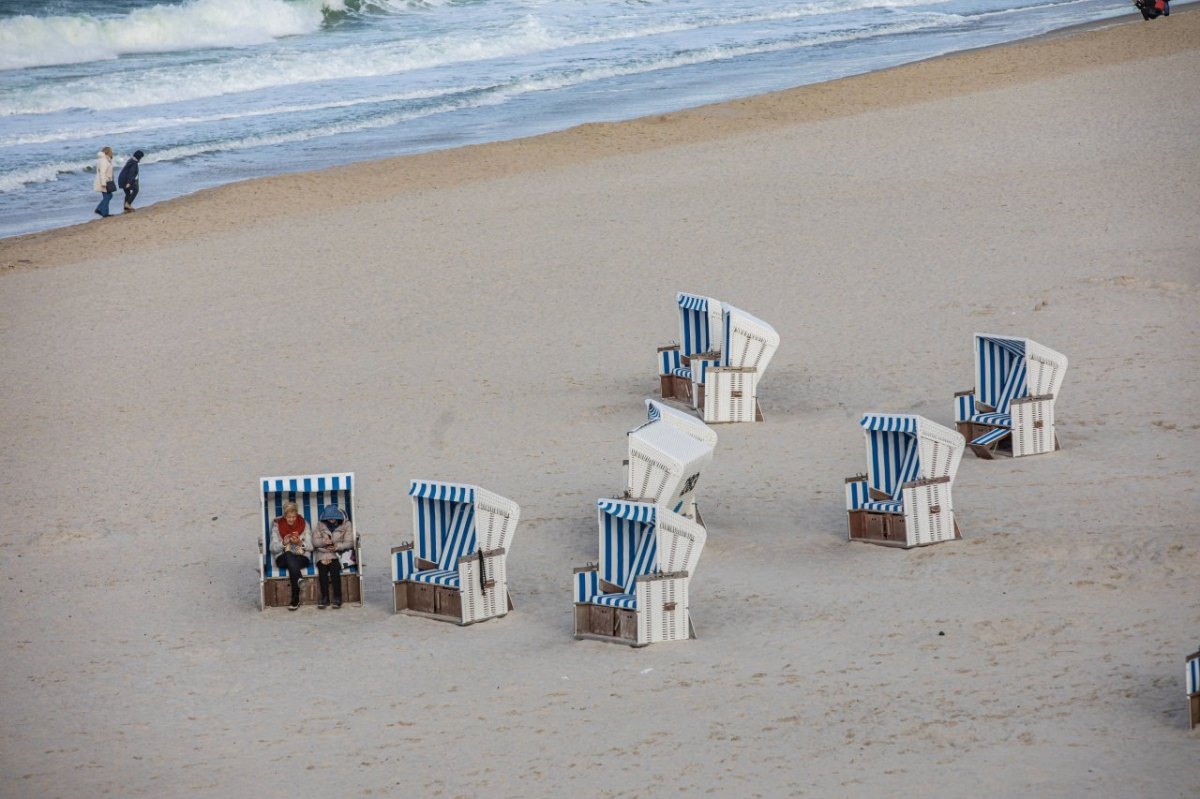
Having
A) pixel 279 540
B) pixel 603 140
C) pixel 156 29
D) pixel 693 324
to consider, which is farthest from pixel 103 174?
pixel 156 29

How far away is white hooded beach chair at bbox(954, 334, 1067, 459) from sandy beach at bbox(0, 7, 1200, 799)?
0.33m

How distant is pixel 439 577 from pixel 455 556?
34 centimetres

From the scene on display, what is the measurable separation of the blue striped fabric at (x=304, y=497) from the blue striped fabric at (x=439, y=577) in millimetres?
562

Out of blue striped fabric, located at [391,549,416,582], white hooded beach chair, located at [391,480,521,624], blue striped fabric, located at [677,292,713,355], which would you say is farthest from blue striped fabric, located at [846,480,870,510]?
blue striped fabric, located at [677,292,713,355]

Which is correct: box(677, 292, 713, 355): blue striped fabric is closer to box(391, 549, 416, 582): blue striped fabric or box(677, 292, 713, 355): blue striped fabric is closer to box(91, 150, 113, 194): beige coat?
box(391, 549, 416, 582): blue striped fabric

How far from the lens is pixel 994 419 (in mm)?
12047

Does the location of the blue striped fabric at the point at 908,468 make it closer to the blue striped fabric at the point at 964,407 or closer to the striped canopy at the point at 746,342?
the blue striped fabric at the point at 964,407

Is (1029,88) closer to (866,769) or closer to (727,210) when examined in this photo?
(727,210)

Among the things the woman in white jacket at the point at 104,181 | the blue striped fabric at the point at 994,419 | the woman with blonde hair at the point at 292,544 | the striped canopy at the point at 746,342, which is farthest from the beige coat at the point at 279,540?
the woman in white jacket at the point at 104,181

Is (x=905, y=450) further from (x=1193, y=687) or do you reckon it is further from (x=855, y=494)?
(x=1193, y=687)

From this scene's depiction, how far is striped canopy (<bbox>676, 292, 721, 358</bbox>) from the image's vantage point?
13.8 m

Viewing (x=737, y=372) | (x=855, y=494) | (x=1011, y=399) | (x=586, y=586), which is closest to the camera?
(x=586, y=586)

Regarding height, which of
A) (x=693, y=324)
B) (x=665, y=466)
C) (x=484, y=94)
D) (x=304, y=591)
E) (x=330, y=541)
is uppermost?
(x=484, y=94)

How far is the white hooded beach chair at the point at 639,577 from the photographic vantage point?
8992mm
